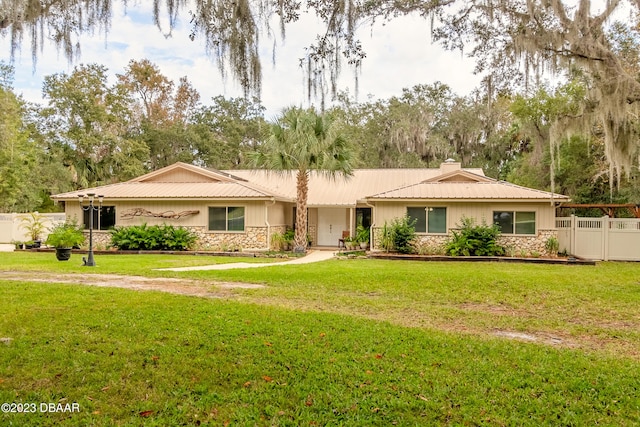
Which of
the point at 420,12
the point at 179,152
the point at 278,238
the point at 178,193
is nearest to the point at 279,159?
the point at 278,238

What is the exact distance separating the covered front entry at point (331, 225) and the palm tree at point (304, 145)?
389cm

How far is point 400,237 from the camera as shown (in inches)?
637

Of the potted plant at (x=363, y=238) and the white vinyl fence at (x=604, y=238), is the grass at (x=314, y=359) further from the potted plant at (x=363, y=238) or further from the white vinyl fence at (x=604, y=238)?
the potted plant at (x=363, y=238)

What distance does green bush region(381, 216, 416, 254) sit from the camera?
16172 mm

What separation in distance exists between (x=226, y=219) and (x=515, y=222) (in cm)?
1084

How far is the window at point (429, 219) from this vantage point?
16484mm

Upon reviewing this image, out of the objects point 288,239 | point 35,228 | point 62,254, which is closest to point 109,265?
point 62,254

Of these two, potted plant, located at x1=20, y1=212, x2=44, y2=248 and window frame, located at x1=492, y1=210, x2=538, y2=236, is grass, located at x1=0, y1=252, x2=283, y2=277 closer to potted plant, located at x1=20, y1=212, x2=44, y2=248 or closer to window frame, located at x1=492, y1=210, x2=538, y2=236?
potted plant, located at x1=20, y1=212, x2=44, y2=248

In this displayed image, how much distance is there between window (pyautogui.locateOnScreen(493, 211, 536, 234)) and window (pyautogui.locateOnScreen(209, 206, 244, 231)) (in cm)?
961

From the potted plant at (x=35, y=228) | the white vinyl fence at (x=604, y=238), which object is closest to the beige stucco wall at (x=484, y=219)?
the white vinyl fence at (x=604, y=238)

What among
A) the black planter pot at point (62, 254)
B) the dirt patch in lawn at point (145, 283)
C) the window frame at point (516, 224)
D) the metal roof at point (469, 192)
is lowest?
the dirt patch in lawn at point (145, 283)

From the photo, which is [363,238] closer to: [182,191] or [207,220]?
[207,220]

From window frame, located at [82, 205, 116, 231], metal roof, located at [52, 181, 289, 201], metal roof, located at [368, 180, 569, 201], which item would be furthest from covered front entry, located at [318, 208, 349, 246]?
window frame, located at [82, 205, 116, 231]

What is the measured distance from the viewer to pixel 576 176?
20047 millimetres
